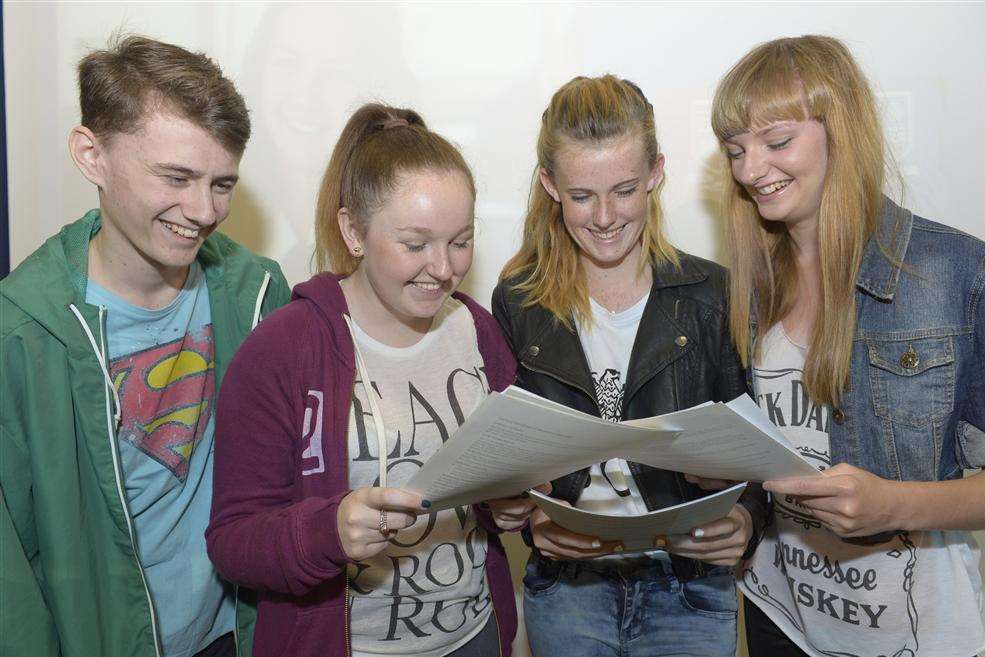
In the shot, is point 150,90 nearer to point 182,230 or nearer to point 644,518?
point 182,230

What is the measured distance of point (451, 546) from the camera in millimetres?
1404

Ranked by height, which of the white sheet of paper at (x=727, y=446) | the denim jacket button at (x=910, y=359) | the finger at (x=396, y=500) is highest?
the denim jacket button at (x=910, y=359)

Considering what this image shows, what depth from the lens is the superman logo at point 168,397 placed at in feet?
4.60

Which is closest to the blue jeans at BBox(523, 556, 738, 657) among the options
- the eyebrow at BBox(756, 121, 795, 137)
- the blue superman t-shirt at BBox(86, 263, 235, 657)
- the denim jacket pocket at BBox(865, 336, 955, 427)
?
the denim jacket pocket at BBox(865, 336, 955, 427)

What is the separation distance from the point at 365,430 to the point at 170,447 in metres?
0.37

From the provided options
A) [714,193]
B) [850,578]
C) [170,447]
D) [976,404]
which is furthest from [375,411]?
[714,193]

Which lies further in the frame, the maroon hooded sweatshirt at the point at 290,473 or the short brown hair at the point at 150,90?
the short brown hair at the point at 150,90

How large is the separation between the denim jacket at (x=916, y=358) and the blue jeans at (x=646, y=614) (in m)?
0.38

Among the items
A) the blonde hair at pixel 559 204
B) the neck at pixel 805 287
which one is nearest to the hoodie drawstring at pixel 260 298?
the blonde hair at pixel 559 204

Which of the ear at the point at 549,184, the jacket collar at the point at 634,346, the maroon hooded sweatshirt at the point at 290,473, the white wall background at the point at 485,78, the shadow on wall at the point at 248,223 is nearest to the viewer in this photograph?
the maroon hooded sweatshirt at the point at 290,473

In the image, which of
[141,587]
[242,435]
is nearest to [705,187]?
[242,435]

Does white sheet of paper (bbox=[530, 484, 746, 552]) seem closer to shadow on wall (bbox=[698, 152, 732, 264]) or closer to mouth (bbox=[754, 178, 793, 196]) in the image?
mouth (bbox=[754, 178, 793, 196])

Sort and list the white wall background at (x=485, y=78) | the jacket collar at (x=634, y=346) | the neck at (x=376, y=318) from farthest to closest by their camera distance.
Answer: the white wall background at (x=485, y=78)
the jacket collar at (x=634, y=346)
the neck at (x=376, y=318)

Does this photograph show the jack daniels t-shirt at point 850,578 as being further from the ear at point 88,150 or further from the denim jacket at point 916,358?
the ear at point 88,150
